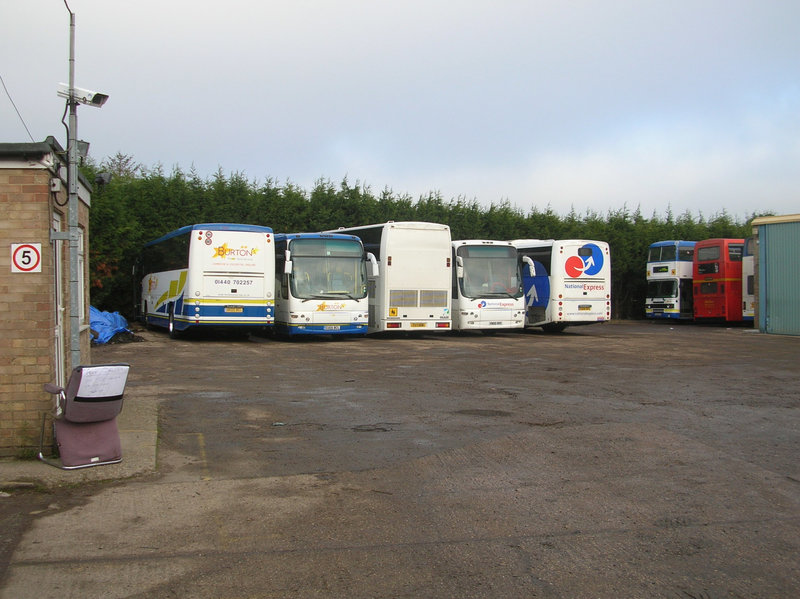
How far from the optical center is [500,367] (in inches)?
600

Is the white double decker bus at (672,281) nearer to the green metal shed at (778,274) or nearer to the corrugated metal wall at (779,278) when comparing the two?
the green metal shed at (778,274)

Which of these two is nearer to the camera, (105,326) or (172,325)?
(105,326)

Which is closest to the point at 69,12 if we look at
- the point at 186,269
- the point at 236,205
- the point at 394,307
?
the point at 186,269

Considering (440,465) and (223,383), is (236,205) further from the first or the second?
(440,465)

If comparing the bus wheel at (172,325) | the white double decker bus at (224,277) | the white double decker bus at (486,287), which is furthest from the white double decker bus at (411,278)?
the bus wheel at (172,325)

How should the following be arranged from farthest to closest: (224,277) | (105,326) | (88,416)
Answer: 1. (105,326)
2. (224,277)
3. (88,416)

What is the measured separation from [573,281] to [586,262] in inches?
31.1

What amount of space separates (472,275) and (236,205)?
10029 mm

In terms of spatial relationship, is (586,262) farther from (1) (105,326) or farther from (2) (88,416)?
(2) (88,416)

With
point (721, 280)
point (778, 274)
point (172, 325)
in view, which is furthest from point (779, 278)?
point (172, 325)

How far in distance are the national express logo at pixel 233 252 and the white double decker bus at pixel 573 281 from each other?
9.15 metres

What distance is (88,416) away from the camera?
6.79 m

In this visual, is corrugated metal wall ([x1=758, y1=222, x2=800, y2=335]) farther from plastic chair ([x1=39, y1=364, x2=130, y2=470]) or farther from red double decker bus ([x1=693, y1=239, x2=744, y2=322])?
plastic chair ([x1=39, y1=364, x2=130, y2=470])

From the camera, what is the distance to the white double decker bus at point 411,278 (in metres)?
22.6
